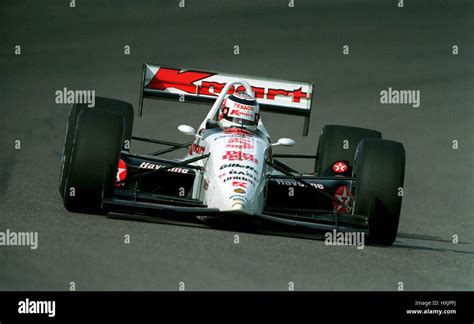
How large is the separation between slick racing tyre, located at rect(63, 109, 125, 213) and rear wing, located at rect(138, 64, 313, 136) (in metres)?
2.65

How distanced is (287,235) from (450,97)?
10.2 metres

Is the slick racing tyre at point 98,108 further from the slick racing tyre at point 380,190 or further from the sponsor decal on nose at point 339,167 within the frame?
the slick racing tyre at point 380,190

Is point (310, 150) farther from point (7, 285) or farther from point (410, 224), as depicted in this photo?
point (7, 285)

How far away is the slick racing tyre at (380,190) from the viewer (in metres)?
11.1

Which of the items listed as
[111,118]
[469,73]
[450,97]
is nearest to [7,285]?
[111,118]

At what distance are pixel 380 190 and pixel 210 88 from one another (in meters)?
3.26

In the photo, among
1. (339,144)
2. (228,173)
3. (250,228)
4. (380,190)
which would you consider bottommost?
(250,228)

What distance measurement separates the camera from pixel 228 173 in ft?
37.1

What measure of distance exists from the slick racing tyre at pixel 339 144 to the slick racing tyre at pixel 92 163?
320 cm

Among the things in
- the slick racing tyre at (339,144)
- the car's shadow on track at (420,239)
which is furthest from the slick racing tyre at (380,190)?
the slick racing tyre at (339,144)

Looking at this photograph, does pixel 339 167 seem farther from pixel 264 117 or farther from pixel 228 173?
pixel 264 117

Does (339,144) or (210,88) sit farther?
(210,88)

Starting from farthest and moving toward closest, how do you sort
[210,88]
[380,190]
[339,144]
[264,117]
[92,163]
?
1. [264,117]
2. [210,88]
3. [339,144]
4. [380,190]
5. [92,163]

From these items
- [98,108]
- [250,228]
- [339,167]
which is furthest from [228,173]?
[339,167]
